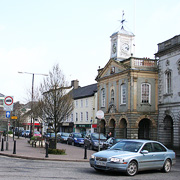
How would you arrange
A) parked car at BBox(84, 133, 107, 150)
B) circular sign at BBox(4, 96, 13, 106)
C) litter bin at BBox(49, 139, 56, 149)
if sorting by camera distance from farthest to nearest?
1. parked car at BBox(84, 133, 107, 150)
2. litter bin at BBox(49, 139, 56, 149)
3. circular sign at BBox(4, 96, 13, 106)

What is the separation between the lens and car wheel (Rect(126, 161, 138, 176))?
12.2 metres

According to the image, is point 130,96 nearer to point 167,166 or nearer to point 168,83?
point 168,83

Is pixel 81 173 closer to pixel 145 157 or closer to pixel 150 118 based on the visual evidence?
pixel 145 157

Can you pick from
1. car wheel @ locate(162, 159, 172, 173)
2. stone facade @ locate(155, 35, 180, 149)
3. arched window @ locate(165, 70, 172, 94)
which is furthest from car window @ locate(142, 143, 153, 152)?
arched window @ locate(165, 70, 172, 94)

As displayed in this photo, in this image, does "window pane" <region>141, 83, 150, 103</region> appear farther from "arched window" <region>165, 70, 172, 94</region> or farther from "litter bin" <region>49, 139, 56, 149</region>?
"litter bin" <region>49, 139, 56, 149</region>

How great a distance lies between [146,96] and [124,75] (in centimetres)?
363

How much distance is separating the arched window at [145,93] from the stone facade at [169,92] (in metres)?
1.43

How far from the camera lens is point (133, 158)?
12266mm

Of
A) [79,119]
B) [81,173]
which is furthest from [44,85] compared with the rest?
[79,119]

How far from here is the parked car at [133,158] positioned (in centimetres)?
1201

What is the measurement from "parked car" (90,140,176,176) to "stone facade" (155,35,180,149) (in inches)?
771

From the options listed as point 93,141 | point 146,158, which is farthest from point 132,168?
point 93,141

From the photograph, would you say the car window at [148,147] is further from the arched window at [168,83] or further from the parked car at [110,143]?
the arched window at [168,83]

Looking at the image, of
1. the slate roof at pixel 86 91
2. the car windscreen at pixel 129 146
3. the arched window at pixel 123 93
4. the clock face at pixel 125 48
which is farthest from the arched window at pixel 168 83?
the car windscreen at pixel 129 146
